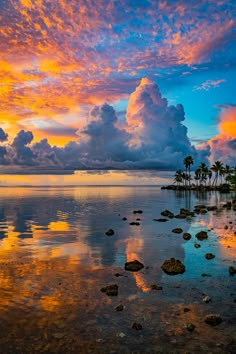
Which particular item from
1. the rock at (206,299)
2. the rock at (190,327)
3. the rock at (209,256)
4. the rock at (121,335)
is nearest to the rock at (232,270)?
the rock at (209,256)

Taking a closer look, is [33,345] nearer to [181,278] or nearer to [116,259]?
[181,278]

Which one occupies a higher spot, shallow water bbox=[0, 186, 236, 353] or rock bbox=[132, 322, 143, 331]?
rock bbox=[132, 322, 143, 331]

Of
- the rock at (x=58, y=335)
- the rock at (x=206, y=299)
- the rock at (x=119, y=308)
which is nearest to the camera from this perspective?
the rock at (x=58, y=335)

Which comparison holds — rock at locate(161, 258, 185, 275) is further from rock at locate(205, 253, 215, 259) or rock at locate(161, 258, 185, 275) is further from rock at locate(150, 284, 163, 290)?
rock at locate(205, 253, 215, 259)

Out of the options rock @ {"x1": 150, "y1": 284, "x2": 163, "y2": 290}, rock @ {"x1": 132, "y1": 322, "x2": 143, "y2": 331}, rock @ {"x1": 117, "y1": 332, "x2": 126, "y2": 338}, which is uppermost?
rock @ {"x1": 132, "y1": 322, "x2": 143, "y2": 331}

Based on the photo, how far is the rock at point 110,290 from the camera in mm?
17891

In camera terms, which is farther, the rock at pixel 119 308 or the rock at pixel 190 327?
the rock at pixel 119 308

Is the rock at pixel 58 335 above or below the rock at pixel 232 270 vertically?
above

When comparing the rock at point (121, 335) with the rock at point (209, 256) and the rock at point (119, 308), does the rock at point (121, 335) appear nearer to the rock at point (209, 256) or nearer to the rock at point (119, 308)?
the rock at point (119, 308)

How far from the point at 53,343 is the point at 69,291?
622cm

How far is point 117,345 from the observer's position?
12.2 metres

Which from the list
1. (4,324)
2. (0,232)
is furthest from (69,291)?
(0,232)

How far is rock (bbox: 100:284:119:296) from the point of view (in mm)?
17891

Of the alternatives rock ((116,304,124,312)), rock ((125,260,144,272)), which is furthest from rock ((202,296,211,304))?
rock ((125,260,144,272))
